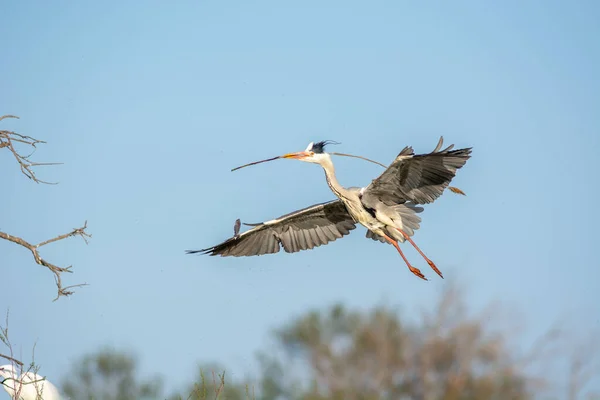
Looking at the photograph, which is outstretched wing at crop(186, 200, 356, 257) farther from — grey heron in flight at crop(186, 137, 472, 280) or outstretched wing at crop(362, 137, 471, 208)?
outstretched wing at crop(362, 137, 471, 208)

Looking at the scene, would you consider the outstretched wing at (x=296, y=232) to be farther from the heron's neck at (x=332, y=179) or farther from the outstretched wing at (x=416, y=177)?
the outstretched wing at (x=416, y=177)

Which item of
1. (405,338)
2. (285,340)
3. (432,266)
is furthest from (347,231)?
(285,340)

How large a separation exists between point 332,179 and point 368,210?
57 centimetres

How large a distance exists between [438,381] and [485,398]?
155 cm

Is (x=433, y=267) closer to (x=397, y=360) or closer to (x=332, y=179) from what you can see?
(x=332, y=179)

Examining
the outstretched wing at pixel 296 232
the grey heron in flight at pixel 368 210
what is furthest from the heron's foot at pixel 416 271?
the outstretched wing at pixel 296 232

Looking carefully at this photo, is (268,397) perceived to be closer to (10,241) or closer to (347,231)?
(347,231)

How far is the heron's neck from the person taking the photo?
1170cm

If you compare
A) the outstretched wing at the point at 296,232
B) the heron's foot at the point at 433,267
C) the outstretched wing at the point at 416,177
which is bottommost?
the heron's foot at the point at 433,267

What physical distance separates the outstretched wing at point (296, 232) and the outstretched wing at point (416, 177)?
1076mm

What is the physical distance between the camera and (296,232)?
42.3ft

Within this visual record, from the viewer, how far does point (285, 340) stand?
80.3ft

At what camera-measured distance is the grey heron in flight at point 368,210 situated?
10.8 m

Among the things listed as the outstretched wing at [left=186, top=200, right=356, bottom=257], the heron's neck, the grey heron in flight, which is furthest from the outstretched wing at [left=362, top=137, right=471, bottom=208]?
the outstretched wing at [left=186, top=200, right=356, bottom=257]
